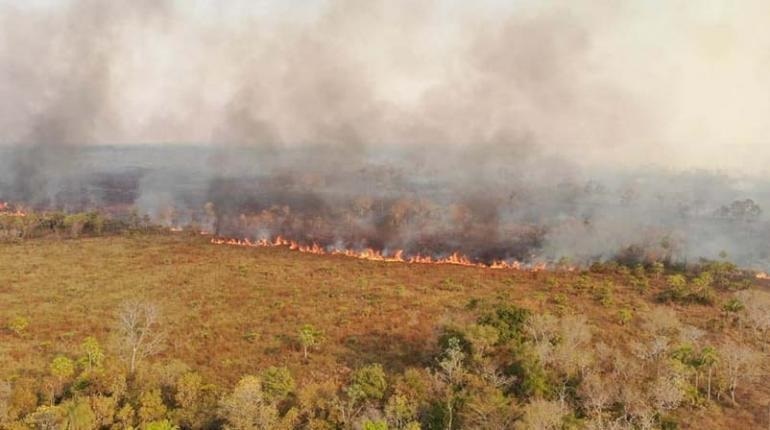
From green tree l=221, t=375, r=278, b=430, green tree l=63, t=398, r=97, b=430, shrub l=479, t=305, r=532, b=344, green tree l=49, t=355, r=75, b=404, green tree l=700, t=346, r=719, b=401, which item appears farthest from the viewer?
shrub l=479, t=305, r=532, b=344

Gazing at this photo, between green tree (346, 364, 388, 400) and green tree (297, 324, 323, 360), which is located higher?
green tree (297, 324, 323, 360)

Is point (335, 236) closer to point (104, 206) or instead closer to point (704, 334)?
point (704, 334)

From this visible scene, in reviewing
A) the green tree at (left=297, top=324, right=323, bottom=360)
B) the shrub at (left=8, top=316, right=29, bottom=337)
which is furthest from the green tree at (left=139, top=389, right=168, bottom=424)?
the shrub at (left=8, top=316, right=29, bottom=337)

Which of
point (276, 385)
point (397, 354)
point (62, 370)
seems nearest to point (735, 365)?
point (397, 354)

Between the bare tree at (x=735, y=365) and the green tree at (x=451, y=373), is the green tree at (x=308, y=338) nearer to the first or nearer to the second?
the green tree at (x=451, y=373)

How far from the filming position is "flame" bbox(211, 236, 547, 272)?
367 feet

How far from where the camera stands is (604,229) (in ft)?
423

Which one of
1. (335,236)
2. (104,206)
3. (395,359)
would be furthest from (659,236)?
(104,206)

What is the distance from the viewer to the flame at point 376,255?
111988 millimetres

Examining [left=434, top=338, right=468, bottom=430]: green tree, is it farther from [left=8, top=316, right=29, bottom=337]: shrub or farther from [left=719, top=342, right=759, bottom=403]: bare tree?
[left=8, top=316, right=29, bottom=337]: shrub

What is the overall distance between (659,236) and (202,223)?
114390mm

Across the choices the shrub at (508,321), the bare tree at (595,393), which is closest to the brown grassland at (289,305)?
the shrub at (508,321)

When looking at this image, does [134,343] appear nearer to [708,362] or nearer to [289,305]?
[289,305]

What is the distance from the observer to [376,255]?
12012cm
